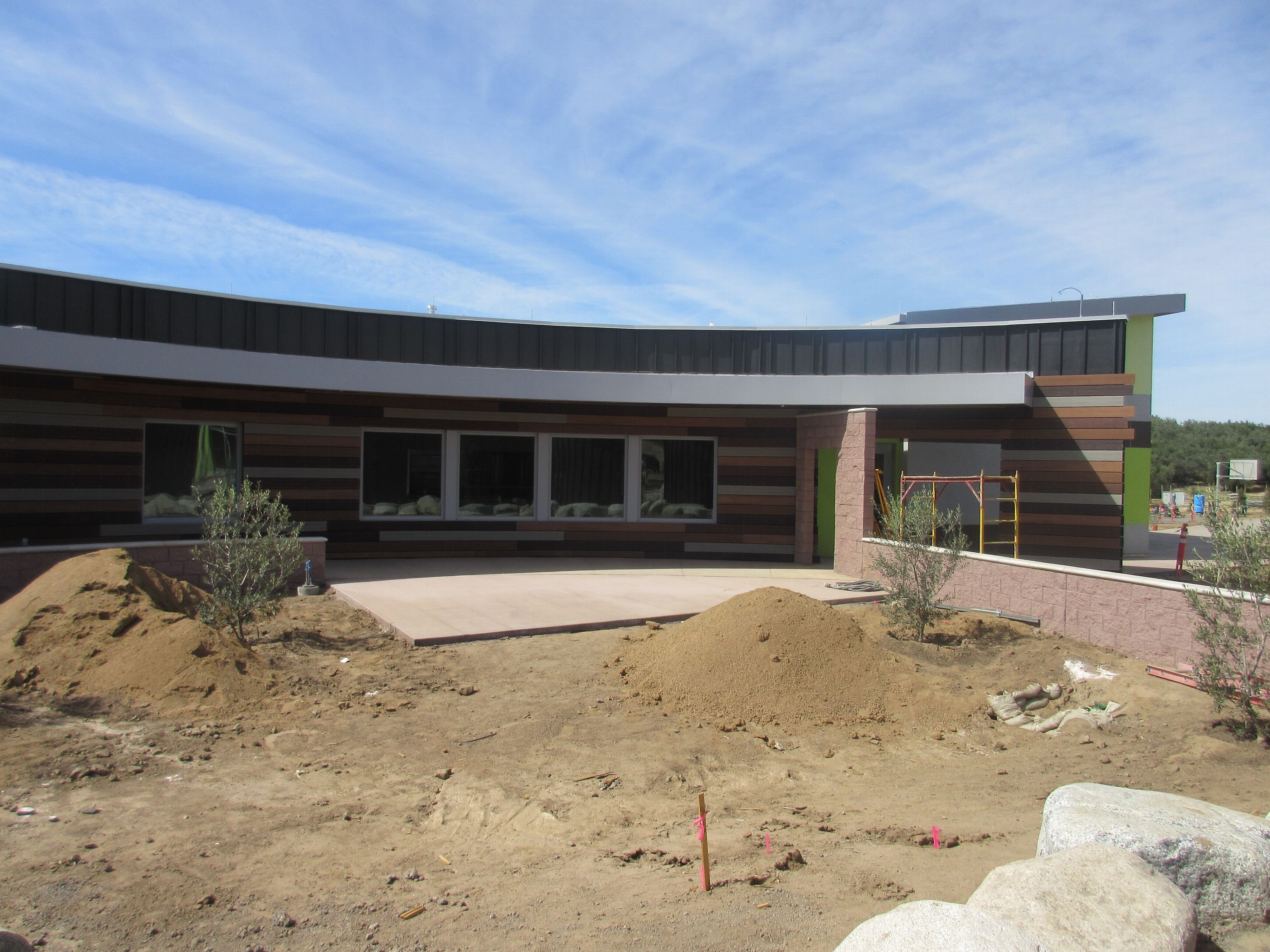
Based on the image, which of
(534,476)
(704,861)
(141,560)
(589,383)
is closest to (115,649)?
(141,560)

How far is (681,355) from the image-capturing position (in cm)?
1439

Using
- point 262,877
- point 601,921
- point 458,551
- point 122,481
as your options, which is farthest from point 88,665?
point 458,551

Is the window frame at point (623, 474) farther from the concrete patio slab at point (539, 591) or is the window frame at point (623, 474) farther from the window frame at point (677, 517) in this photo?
the concrete patio slab at point (539, 591)

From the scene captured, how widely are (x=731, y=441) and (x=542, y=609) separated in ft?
19.3

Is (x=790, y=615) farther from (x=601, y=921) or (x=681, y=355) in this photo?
(x=681, y=355)

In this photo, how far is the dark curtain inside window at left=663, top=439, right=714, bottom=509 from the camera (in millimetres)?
→ 14742

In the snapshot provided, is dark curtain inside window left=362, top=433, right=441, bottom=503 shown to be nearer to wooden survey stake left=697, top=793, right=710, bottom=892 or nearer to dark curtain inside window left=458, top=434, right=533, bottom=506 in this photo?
dark curtain inside window left=458, top=434, right=533, bottom=506

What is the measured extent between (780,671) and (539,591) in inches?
182

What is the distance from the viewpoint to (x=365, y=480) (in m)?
13.8

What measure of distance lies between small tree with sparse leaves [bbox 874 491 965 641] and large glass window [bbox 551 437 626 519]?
570cm

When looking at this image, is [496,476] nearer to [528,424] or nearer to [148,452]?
[528,424]

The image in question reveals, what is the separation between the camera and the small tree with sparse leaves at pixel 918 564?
917 cm

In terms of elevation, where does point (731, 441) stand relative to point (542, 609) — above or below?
above

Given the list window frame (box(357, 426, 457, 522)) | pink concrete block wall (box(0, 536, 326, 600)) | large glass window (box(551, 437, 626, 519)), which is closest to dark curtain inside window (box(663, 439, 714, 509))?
large glass window (box(551, 437, 626, 519))
